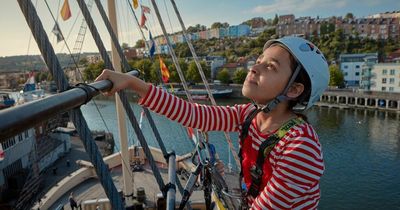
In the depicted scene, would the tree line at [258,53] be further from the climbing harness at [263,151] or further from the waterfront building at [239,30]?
the climbing harness at [263,151]

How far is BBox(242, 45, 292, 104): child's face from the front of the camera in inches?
48.5

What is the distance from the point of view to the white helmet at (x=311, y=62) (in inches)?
47.4

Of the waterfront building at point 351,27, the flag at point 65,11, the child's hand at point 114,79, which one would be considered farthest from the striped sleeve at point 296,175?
the waterfront building at point 351,27

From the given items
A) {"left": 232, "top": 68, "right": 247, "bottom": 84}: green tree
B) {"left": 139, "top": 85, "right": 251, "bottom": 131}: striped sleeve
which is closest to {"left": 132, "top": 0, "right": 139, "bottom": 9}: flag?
{"left": 139, "top": 85, "right": 251, "bottom": 131}: striped sleeve

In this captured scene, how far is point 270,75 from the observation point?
1.24 meters

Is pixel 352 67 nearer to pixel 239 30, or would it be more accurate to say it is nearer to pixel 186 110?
pixel 186 110

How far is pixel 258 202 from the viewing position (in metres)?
1.08

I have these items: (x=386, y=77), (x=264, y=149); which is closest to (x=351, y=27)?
(x=386, y=77)

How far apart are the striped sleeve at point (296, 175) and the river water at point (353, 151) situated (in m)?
7.50

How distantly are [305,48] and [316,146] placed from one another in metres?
0.41

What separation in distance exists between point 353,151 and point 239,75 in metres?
27.3

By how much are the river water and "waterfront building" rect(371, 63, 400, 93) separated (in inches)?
210

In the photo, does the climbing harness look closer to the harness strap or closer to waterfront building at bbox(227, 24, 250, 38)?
the harness strap

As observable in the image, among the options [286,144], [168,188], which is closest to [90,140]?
[168,188]
